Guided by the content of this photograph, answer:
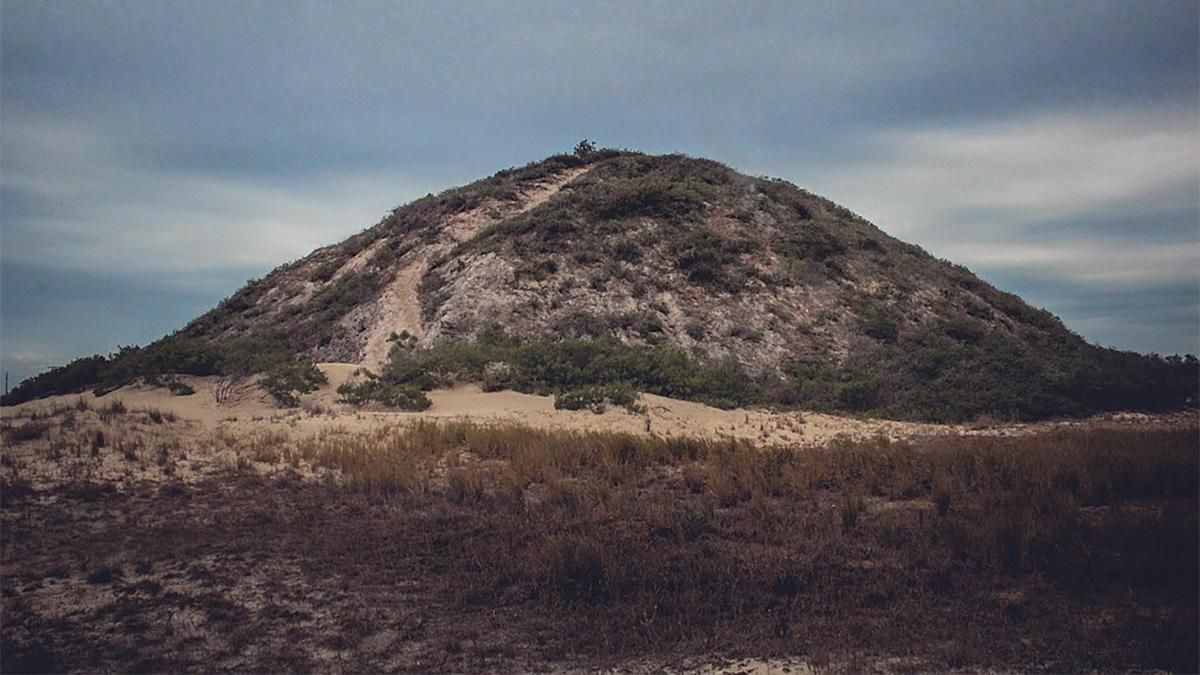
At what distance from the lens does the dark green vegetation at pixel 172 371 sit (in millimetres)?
22500

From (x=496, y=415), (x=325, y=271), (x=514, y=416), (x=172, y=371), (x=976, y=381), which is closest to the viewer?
(x=514, y=416)

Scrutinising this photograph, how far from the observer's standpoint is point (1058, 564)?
28.2 feet

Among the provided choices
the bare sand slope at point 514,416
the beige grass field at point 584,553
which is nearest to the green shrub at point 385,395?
the bare sand slope at point 514,416

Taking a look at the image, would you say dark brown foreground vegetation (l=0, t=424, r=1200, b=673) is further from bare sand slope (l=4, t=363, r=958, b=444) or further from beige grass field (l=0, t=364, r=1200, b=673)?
bare sand slope (l=4, t=363, r=958, b=444)

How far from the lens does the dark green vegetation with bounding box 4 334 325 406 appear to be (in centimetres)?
2250

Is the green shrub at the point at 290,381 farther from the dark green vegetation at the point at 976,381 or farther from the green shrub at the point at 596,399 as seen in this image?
the dark green vegetation at the point at 976,381

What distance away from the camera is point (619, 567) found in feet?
28.6

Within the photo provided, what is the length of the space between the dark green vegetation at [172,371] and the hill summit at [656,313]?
83mm

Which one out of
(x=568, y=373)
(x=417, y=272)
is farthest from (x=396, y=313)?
(x=568, y=373)

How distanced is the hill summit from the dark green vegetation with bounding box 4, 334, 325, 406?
0.08 meters

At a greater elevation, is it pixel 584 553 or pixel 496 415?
pixel 496 415

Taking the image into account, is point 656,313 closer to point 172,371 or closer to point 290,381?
point 290,381

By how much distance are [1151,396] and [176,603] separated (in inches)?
1179

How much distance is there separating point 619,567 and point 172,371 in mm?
19846
